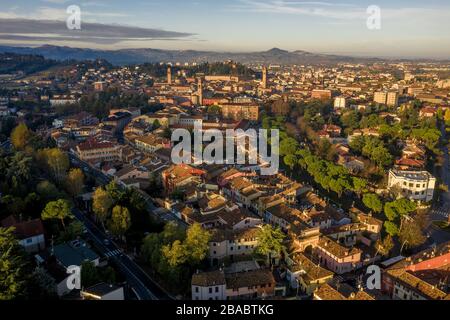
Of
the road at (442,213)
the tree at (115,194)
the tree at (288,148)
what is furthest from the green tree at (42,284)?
the tree at (288,148)

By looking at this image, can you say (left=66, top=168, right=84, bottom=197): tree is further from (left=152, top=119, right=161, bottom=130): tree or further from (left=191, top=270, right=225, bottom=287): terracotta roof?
(left=152, top=119, right=161, bottom=130): tree

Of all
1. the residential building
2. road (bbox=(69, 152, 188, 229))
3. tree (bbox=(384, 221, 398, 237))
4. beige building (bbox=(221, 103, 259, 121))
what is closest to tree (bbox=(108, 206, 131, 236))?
road (bbox=(69, 152, 188, 229))

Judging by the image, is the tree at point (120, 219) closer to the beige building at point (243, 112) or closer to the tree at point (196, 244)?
the tree at point (196, 244)

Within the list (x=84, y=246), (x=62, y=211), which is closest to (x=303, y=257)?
(x=84, y=246)

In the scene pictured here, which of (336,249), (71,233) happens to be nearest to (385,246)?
(336,249)

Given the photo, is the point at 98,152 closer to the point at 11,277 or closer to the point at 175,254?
the point at 175,254
